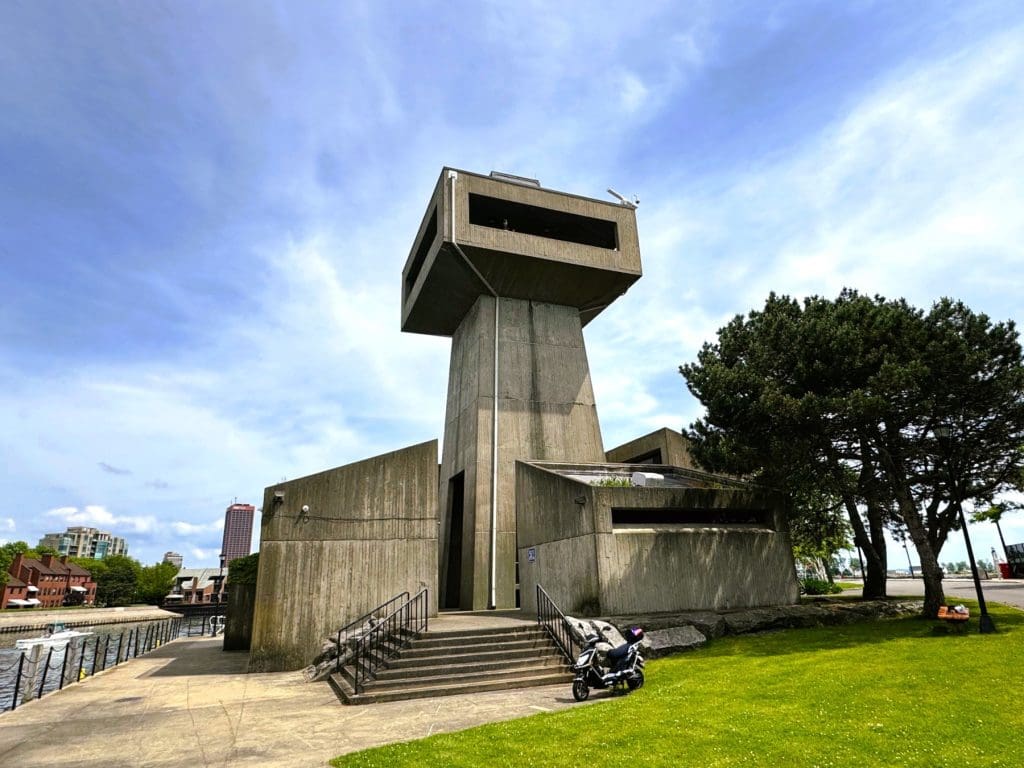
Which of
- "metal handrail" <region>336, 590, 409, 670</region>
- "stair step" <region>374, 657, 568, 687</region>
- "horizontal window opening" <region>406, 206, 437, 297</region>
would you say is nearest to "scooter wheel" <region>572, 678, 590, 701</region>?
"stair step" <region>374, 657, 568, 687</region>

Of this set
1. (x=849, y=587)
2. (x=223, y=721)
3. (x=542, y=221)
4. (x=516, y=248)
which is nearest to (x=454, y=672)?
(x=223, y=721)

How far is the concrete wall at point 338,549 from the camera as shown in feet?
42.8

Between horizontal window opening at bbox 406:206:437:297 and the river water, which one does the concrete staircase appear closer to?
the river water

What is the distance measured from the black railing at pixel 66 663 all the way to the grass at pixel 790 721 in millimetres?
8923

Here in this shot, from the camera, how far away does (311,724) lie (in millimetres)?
8195

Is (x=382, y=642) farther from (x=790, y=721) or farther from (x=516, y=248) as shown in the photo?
(x=516, y=248)

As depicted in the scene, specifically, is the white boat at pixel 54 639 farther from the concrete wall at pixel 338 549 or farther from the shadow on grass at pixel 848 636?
the shadow on grass at pixel 848 636

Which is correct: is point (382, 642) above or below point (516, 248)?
below

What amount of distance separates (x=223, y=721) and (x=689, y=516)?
38.2ft

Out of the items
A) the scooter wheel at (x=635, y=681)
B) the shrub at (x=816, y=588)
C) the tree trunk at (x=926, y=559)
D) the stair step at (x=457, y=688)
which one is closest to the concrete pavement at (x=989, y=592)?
the shrub at (x=816, y=588)

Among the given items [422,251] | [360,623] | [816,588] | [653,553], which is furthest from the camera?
[816,588]

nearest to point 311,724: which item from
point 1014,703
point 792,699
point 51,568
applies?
point 792,699

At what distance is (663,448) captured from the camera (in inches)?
1012

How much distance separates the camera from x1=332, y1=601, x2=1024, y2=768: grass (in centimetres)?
578
